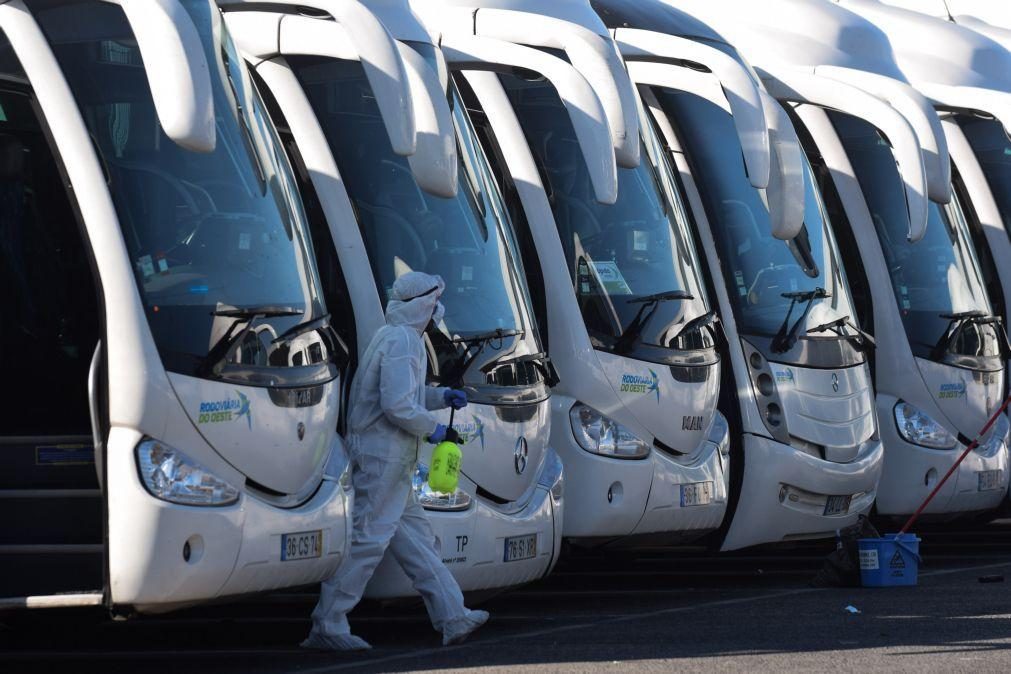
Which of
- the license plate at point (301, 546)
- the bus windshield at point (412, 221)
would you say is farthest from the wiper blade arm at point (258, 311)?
the bus windshield at point (412, 221)

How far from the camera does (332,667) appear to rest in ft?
28.6

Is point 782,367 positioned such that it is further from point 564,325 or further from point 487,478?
point 487,478

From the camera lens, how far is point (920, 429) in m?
13.9

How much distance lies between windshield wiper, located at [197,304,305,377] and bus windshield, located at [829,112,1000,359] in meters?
6.44

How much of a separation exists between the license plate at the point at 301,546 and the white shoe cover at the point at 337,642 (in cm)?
74

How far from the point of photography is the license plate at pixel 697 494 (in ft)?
37.6

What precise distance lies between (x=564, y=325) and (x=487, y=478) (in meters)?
1.40

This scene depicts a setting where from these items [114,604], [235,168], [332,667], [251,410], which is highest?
[235,168]

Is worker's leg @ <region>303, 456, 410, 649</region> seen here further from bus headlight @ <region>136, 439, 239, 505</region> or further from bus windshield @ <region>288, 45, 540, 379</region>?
bus headlight @ <region>136, 439, 239, 505</region>

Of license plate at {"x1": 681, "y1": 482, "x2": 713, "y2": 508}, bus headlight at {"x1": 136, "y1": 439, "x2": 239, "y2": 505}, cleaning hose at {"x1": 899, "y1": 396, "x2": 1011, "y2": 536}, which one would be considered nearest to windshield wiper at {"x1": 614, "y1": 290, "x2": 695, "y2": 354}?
license plate at {"x1": 681, "y1": 482, "x2": 713, "y2": 508}

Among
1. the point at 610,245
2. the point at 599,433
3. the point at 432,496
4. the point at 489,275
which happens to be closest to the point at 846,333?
the point at 610,245

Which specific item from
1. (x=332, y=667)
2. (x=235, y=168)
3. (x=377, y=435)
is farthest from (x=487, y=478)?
(x=235, y=168)

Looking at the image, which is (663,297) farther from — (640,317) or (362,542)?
(362,542)

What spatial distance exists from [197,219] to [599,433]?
337 cm
